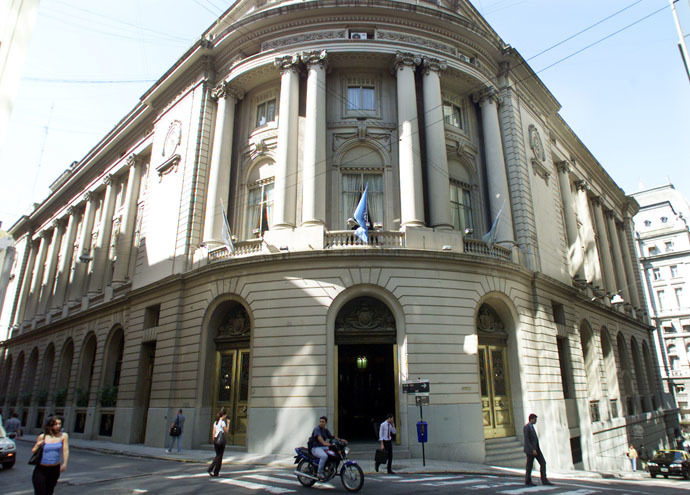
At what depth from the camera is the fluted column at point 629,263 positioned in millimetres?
40625

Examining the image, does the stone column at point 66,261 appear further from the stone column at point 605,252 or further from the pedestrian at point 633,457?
the stone column at point 605,252

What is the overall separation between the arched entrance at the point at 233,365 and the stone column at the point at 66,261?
23667 millimetres

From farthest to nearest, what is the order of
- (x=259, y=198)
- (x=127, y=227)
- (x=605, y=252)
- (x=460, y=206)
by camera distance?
1. (x=605, y=252)
2. (x=127, y=227)
3. (x=460, y=206)
4. (x=259, y=198)

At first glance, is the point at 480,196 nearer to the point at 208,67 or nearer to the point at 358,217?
the point at 358,217

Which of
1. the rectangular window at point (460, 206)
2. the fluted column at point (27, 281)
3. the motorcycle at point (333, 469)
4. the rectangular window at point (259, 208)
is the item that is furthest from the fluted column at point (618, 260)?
the fluted column at point (27, 281)

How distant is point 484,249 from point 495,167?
5.15 metres

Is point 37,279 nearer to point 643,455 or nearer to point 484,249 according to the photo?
point 484,249

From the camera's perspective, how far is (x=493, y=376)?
774 inches

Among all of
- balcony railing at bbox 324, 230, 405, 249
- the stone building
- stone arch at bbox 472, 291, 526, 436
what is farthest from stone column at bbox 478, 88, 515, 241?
the stone building

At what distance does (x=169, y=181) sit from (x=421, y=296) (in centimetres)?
1566

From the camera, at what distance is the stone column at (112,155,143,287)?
29.4 m

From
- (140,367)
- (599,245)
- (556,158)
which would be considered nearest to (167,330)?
(140,367)

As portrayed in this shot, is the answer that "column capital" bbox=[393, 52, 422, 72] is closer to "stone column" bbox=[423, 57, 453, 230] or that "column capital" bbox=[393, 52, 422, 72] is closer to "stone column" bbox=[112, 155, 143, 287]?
"stone column" bbox=[423, 57, 453, 230]

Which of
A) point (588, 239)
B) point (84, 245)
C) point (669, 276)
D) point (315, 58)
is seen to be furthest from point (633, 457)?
point (669, 276)
